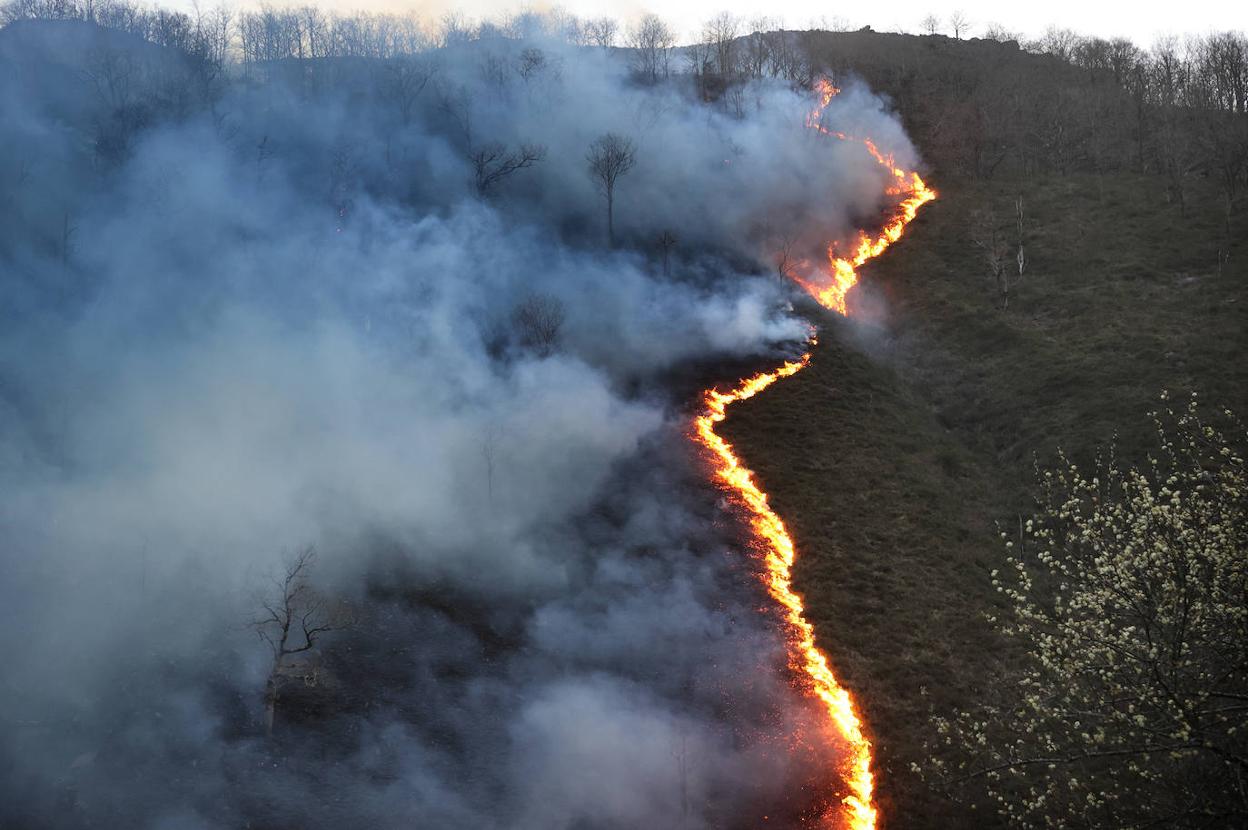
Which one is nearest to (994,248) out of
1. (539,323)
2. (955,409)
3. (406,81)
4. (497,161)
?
(955,409)

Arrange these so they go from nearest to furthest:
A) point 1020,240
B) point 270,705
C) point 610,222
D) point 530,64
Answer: point 270,705
point 610,222
point 1020,240
point 530,64

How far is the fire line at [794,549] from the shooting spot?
31500 mm

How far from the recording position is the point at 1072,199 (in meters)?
88.6

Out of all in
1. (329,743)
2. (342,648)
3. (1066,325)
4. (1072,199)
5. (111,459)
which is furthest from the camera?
(1072,199)

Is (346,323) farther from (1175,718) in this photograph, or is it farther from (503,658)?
(1175,718)

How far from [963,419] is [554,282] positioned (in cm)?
3181

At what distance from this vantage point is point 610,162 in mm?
83750

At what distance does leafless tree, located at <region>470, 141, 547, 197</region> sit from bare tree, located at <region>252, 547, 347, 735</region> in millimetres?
50023

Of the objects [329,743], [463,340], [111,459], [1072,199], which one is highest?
[1072,199]

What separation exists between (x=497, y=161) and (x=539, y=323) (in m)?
30.3

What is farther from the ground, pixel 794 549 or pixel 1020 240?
pixel 1020 240

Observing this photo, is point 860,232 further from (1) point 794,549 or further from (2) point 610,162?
(1) point 794,549

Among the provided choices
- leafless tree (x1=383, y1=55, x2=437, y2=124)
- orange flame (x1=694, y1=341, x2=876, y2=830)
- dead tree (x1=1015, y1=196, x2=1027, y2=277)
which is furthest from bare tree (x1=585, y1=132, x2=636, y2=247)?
dead tree (x1=1015, y1=196, x2=1027, y2=277)

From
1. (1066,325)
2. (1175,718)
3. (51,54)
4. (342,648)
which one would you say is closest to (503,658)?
(342,648)
